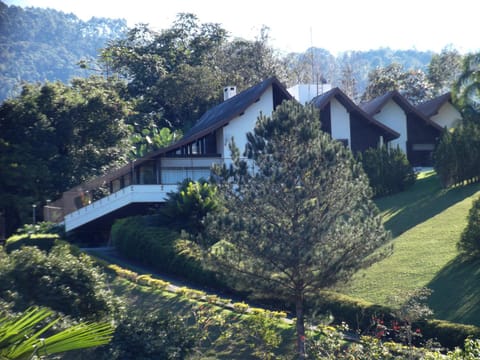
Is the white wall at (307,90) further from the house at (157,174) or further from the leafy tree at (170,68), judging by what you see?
the leafy tree at (170,68)

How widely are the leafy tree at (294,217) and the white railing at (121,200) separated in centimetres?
1690

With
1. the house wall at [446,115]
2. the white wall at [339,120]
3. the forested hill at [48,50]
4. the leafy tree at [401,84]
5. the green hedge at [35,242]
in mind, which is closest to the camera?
the green hedge at [35,242]

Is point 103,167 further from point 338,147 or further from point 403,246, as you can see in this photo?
point 338,147

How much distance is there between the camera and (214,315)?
16.0 m

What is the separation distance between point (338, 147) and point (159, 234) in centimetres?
1174

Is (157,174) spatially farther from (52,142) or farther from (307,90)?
(307,90)

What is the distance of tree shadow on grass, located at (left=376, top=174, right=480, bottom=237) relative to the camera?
23062 millimetres

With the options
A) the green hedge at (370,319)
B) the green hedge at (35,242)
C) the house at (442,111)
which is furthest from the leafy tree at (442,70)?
the green hedge at (370,319)

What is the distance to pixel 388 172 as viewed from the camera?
3012 cm

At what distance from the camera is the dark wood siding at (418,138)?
39406mm

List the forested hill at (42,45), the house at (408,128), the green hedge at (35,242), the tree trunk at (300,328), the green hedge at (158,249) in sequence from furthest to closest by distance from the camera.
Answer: the forested hill at (42,45)
the house at (408,128)
the green hedge at (35,242)
the green hedge at (158,249)
the tree trunk at (300,328)

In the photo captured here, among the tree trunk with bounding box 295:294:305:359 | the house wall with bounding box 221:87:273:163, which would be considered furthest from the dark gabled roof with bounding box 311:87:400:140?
the tree trunk with bounding box 295:294:305:359

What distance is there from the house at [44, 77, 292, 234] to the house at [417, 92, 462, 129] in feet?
37.9

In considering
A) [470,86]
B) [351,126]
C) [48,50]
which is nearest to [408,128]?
[351,126]
